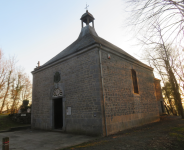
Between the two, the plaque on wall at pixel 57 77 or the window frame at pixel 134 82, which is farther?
the window frame at pixel 134 82

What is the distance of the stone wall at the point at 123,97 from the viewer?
8.35 m

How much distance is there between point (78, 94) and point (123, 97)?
3.26 meters

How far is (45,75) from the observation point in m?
12.3

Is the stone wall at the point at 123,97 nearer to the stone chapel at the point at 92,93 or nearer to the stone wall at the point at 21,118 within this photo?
the stone chapel at the point at 92,93

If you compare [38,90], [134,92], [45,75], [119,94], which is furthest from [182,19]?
[38,90]

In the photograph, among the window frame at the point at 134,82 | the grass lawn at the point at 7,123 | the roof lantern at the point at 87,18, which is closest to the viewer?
the window frame at the point at 134,82

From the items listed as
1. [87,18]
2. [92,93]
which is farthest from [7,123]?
[87,18]

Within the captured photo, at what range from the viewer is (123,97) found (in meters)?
9.64

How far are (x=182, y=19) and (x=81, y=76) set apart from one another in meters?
6.15

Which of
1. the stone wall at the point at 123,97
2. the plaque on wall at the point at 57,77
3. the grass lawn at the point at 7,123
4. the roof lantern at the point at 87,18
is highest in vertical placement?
the roof lantern at the point at 87,18

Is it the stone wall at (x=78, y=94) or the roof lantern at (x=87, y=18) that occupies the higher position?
the roof lantern at (x=87, y=18)

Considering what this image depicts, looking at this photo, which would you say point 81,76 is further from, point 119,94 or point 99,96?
point 119,94

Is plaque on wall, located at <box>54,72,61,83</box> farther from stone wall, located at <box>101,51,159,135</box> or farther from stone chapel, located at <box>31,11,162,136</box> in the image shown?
stone wall, located at <box>101,51,159,135</box>

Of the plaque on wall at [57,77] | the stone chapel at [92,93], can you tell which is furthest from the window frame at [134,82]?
the plaque on wall at [57,77]
